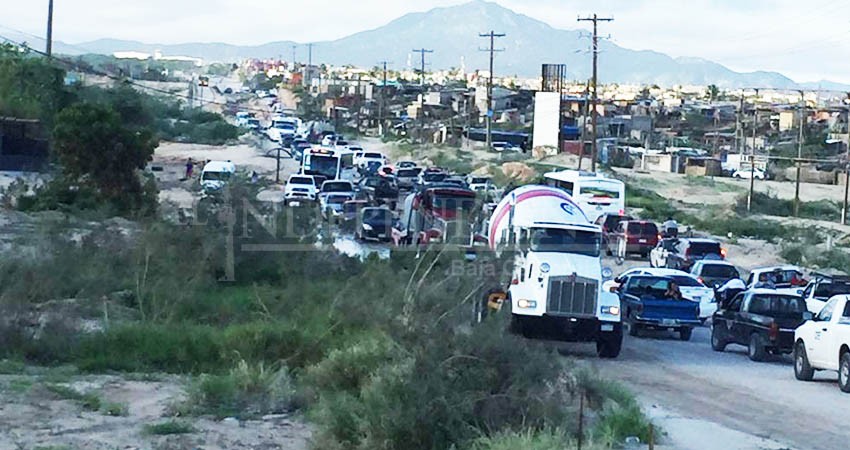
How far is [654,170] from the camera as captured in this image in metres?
116

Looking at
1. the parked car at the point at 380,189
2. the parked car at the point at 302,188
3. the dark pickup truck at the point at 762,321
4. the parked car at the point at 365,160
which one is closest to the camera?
the dark pickup truck at the point at 762,321

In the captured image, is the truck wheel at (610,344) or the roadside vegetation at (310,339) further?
the truck wheel at (610,344)

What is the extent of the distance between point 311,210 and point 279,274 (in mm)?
5334

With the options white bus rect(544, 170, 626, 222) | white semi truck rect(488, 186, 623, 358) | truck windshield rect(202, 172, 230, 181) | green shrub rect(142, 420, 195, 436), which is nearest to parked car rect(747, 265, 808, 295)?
white semi truck rect(488, 186, 623, 358)

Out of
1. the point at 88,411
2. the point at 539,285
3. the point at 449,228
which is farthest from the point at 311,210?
the point at 88,411

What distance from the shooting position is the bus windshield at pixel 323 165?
71250 millimetres

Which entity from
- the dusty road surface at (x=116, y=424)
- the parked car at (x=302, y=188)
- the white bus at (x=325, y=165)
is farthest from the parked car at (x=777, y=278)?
the white bus at (x=325, y=165)

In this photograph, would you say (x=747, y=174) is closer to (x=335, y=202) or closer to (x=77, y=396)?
(x=335, y=202)

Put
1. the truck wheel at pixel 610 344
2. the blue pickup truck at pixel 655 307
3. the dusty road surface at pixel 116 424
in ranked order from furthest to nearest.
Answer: the blue pickup truck at pixel 655 307 → the truck wheel at pixel 610 344 → the dusty road surface at pixel 116 424

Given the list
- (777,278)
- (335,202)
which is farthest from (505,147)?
(777,278)

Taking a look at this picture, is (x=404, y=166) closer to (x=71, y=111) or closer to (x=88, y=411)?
(x=71, y=111)

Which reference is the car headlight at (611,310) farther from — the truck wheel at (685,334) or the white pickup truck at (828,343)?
the truck wheel at (685,334)

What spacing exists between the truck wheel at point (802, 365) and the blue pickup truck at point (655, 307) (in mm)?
6912

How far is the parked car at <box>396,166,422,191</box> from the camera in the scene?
2783 inches
